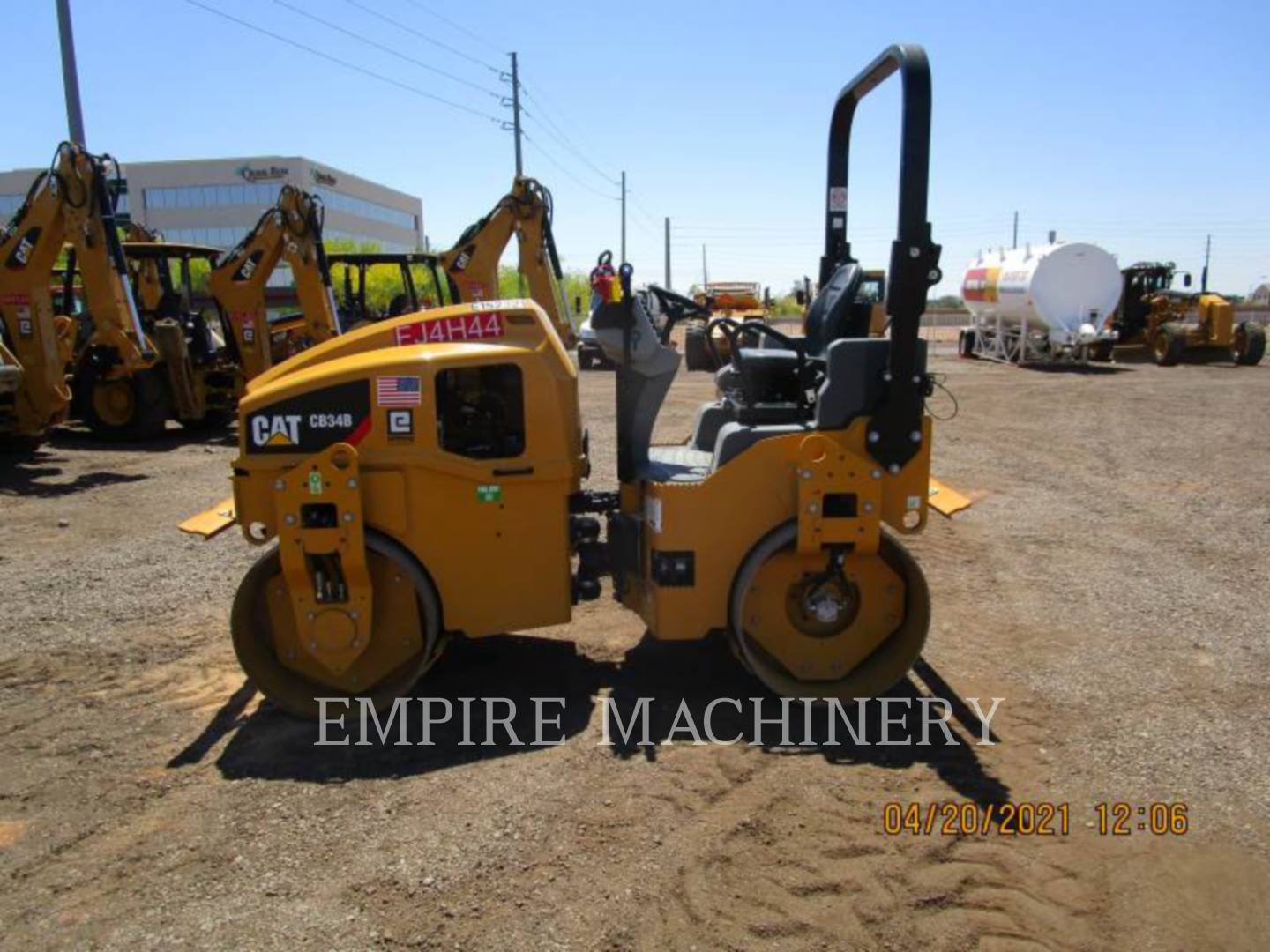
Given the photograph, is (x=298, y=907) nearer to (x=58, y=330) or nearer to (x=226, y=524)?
(x=226, y=524)

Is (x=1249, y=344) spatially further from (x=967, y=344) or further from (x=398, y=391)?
(x=398, y=391)

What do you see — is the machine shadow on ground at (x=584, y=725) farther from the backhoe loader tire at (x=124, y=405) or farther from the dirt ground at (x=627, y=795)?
the backhoe loader tire at (x=124, y=405)

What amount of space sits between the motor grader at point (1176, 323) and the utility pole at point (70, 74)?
21793 mm

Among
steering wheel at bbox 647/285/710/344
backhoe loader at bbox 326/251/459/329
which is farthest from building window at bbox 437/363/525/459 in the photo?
backhoe loader at bbox 326/251/459/329

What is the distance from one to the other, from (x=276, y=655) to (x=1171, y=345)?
23.3 metres

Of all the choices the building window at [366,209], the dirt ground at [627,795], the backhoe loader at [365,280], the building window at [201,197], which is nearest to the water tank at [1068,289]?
the backhoe loader at [365,280]

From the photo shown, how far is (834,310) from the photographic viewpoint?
4691 mm

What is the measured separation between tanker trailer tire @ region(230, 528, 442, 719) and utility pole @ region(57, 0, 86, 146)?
479 inches

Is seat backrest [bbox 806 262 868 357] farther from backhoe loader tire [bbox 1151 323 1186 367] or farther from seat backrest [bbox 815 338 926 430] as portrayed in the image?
backhoe loader tire [bbox 1151 323 1186 367]

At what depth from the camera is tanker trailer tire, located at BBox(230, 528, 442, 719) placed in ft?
13.4

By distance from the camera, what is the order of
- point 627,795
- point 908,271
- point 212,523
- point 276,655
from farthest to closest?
point 212,523 → point 276,655 → point 908,271 → point 627,795

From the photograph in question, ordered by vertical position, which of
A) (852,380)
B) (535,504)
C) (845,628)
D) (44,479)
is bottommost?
(44,479)

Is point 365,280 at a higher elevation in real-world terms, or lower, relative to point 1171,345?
higher
